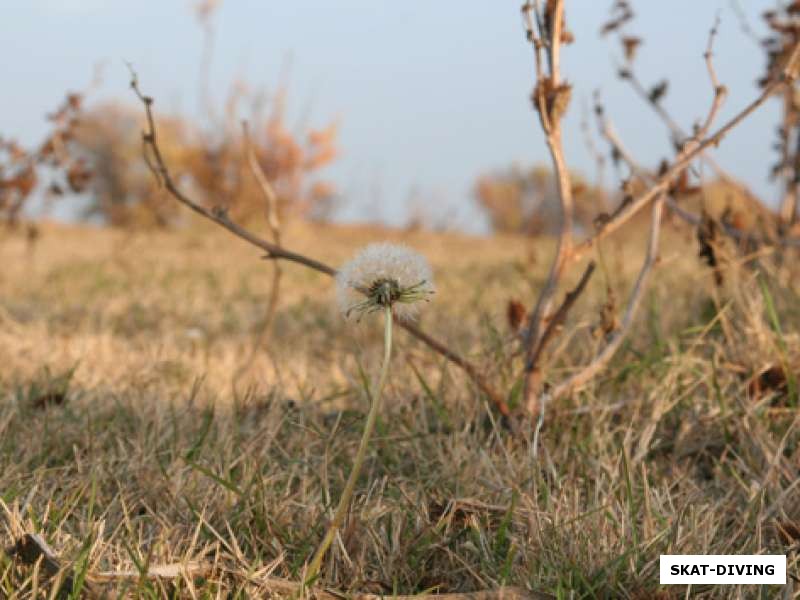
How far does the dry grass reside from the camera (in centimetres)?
141

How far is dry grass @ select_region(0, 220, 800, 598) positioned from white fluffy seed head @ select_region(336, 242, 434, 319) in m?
0.37

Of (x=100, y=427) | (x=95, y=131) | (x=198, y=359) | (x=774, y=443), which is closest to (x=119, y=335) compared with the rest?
(x=198, y=359)

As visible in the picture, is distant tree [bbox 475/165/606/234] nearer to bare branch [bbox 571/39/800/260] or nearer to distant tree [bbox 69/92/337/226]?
distant tree [bbox 69/92/337/226]

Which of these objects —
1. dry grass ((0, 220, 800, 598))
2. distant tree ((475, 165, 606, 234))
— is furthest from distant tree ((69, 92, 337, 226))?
dry grass ((0, 220, 800, 598))

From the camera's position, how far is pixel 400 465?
Result: 6.26 feet

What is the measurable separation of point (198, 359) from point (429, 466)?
1.42 m

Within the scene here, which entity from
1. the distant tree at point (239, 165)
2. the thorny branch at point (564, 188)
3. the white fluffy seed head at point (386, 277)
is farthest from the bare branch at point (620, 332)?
the distant tree at point (239, 165)

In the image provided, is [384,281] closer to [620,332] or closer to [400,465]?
[400,465]

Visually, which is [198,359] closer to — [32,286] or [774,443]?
[774,443]

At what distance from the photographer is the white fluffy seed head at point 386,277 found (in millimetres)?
1271

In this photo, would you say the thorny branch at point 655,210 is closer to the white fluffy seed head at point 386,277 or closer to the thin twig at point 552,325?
the thin twig at point 552,325

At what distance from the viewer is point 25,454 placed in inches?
73.7

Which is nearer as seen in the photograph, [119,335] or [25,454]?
[25,454]

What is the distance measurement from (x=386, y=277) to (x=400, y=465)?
0.74 metres
